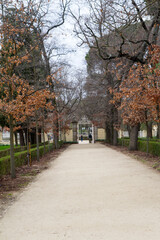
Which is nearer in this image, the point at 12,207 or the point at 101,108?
the point at 12,207

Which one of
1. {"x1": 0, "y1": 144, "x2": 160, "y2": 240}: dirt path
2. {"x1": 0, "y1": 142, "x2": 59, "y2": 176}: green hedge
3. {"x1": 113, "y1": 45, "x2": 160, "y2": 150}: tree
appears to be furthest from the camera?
{"x1": 113, "y1": 45, "x2": 160, "y2": 150}: tree

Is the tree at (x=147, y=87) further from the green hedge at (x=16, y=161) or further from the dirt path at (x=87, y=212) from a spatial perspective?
the green hedge at (x=16, y=161)

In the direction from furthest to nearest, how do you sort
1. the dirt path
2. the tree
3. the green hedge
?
1. the tree
2. the green hedge
3. the dirt path

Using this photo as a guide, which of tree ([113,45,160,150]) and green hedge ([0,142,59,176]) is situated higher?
tree ([113,45,160,150])

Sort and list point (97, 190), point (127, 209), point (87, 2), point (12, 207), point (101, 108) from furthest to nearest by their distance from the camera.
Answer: point (101, 108) → point (87, 2) → point (97, 190) → point (12, 207) → point (127, 209)

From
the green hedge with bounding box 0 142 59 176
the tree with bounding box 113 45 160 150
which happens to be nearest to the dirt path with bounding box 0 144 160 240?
the green hedge with bounding box 0 142 59 176

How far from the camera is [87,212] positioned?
4762 millimetres

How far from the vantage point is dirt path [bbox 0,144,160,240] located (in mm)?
3764

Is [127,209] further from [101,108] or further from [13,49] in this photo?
[101,108]

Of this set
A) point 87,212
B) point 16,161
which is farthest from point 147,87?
point 87,212

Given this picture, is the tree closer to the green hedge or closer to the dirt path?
the dirt path

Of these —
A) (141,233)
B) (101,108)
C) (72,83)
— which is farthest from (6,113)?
(72,83)

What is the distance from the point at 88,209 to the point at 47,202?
3.61ft

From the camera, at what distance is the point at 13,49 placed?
884 centimetres
